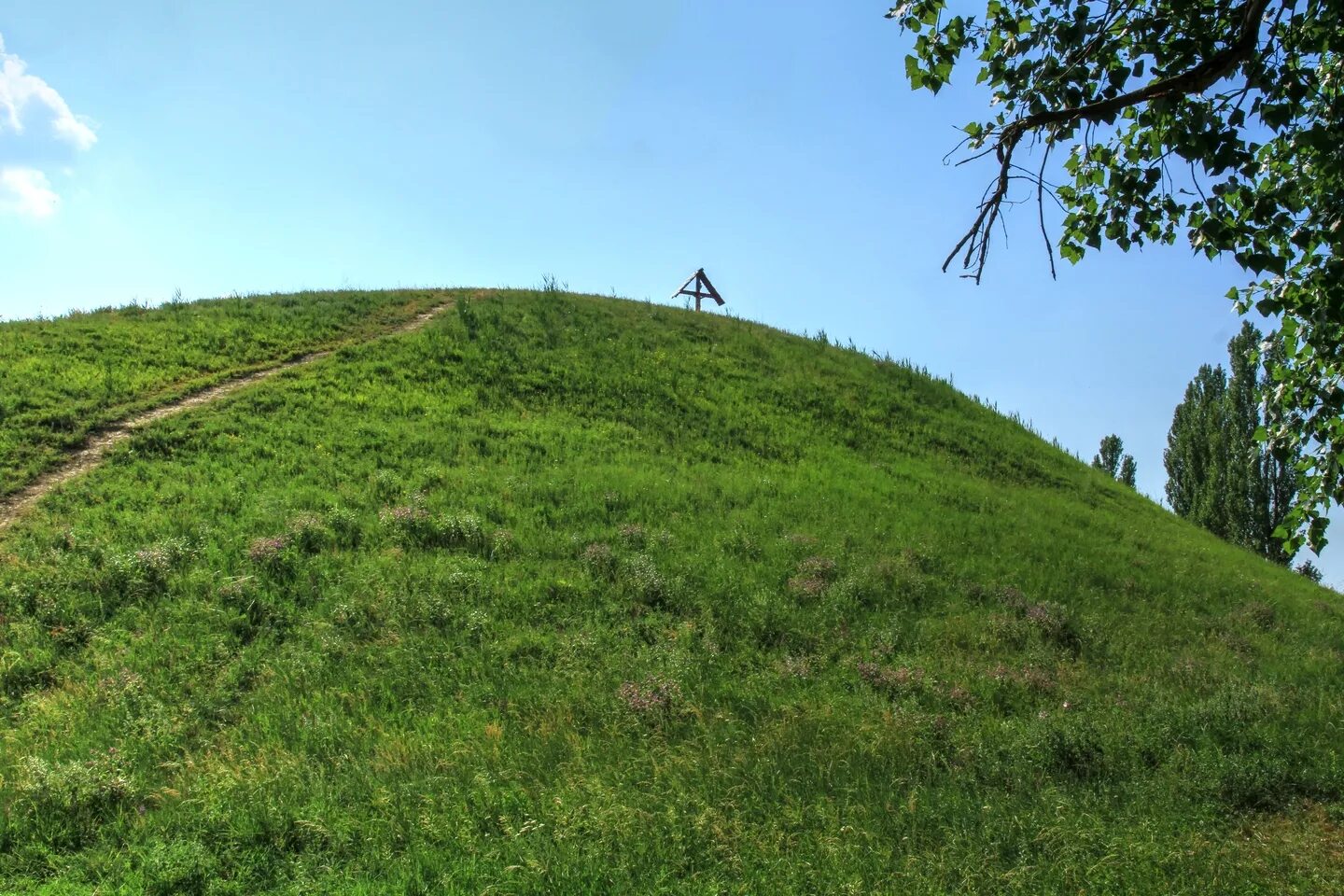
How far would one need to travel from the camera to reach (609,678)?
8469 millimetres

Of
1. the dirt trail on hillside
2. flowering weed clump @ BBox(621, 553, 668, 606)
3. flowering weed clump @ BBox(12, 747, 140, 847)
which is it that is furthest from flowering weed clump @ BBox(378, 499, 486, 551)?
flowering weed clump @ BBox(12, 747, 140, 847)

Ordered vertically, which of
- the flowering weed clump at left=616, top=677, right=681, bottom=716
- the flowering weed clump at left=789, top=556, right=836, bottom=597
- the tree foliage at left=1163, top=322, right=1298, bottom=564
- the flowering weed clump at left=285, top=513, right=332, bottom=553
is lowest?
the flowering weed clump at left=616, top=677, right=681, bottom=716

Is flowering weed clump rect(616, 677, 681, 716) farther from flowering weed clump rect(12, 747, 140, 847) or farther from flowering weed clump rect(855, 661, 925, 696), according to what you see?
flowering weed clump rect(12, 747, 140, 847)

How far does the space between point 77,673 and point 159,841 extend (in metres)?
3.66

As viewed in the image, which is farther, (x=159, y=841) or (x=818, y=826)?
(x=818, y=826)

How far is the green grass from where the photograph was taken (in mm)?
13844

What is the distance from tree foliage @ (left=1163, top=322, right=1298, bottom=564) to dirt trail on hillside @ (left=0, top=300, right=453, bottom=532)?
3453cm

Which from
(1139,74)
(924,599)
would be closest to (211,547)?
(924,599)

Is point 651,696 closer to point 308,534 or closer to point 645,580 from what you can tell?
point 645,580

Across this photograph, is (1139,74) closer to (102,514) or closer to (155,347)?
(102,514)

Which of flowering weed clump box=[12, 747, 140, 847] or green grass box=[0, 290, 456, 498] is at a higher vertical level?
green grass box=[0, 290, 456, 498]

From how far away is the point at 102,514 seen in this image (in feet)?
37.1

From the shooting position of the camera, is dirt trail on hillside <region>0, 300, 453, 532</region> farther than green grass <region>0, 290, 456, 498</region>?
No

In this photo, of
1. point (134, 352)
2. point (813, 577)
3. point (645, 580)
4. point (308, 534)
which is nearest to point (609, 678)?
point (645, 580)
